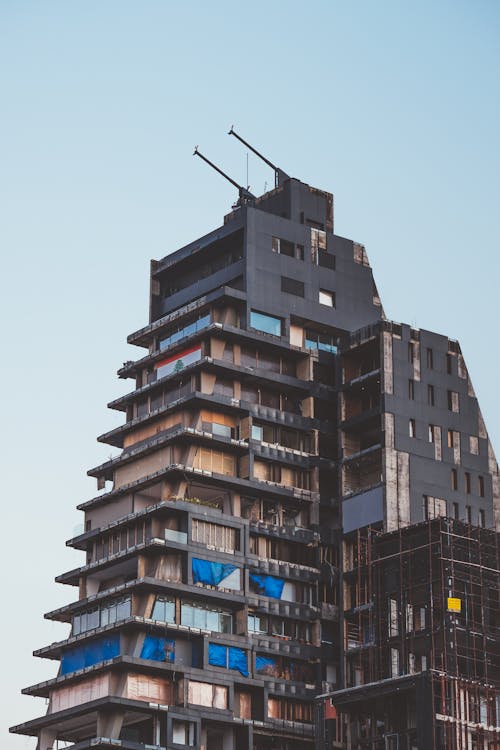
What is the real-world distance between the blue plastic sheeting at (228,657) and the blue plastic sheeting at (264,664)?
1.75 m

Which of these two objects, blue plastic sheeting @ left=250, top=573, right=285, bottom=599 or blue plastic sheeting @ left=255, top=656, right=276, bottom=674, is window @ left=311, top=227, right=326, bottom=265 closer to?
blue plastic sheeting @ left=250, top=573, right=285, bottom=599

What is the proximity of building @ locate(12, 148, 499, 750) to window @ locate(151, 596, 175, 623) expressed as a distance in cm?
46

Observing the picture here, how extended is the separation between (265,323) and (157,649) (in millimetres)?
36306

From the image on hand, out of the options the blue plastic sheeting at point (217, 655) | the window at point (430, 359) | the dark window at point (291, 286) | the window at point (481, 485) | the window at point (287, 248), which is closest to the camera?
the blue plastic sheeting at point (217, 655)

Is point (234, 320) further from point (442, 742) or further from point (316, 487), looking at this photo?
point (442, 742)

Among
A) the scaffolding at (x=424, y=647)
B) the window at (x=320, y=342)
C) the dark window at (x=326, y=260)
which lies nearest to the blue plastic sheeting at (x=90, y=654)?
the scaffolding at (x=424, y=647)

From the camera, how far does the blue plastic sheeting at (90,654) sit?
154750 mm

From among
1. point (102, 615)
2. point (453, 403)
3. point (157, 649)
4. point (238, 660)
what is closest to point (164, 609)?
point (157, 649)

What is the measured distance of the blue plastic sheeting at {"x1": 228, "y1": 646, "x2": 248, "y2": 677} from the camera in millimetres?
155625

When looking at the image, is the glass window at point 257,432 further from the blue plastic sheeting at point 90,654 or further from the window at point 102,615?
the blue plastic sheeting at point 90,654

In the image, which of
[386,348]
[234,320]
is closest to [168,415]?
[234,320]

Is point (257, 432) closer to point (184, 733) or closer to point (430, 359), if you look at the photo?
point (430, 359)

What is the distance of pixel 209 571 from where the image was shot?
158000 millimetres

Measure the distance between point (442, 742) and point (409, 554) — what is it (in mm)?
18513
